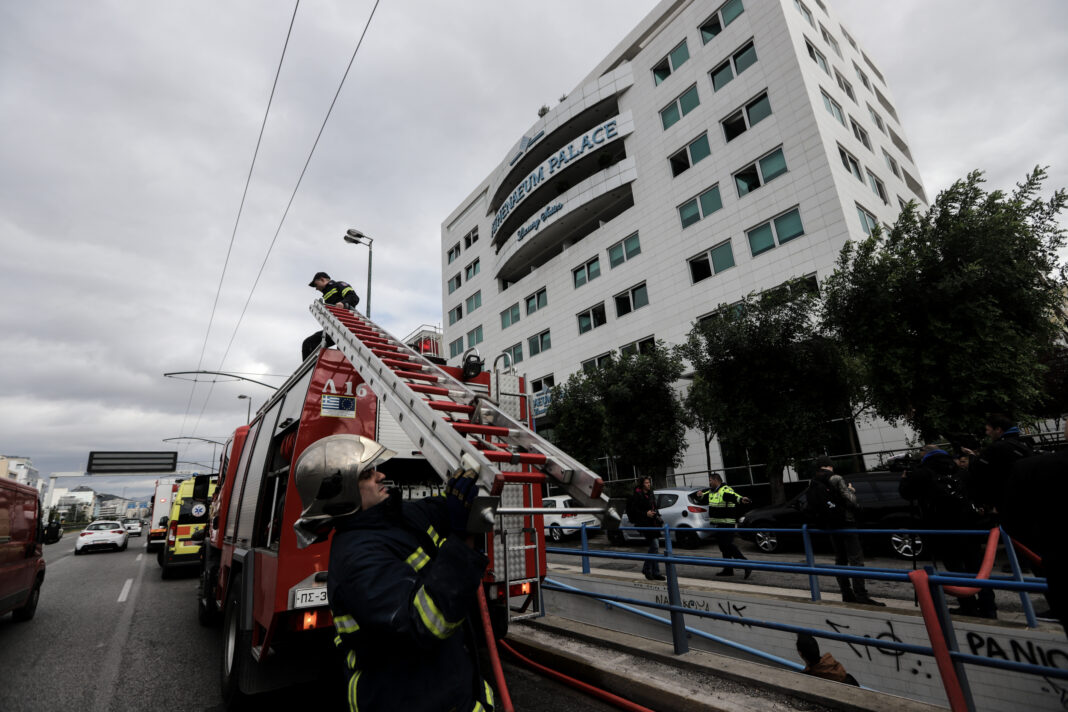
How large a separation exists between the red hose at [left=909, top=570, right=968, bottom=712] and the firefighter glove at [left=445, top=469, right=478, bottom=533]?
273 centimetres

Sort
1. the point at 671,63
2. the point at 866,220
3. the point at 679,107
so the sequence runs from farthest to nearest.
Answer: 1. the point at 671,63
2. the point at 679,107
3. the point at 866,220

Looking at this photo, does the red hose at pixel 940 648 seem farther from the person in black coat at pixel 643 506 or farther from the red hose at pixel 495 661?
the person in black coat at pixel 643 506

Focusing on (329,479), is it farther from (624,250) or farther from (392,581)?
(624,250)

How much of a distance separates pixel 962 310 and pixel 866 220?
927 cm

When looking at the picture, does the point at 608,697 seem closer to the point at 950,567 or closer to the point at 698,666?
the point at 698,666

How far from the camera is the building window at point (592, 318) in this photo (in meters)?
26.4

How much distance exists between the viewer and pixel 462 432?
3199 mm

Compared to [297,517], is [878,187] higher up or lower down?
higher up

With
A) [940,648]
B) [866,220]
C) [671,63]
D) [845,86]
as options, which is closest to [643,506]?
[940,648]

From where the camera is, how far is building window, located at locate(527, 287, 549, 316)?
3039 centimetres

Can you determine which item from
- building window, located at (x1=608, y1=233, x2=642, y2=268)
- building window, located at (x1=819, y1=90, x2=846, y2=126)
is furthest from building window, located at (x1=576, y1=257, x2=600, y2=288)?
building window, located at (x1=819, y1=90, x2=846, y2=126)

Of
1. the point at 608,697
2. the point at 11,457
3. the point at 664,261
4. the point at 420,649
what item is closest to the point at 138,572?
the point at 608,697

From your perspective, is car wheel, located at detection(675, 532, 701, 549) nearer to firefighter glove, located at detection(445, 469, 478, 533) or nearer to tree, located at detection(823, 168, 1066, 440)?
tree, located at detection(823, 168, 1066, 440)

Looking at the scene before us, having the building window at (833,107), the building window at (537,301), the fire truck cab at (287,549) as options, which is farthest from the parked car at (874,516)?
the building window at (537,301)
